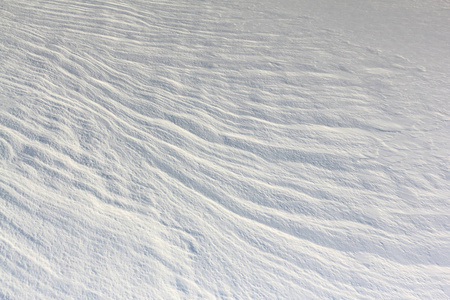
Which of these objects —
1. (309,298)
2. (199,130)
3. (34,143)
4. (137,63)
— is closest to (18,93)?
(34,143)

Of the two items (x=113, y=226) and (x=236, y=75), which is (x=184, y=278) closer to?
(x=113, y=226)

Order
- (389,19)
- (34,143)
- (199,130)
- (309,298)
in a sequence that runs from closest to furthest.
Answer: (309,298) < (34,143) < (199,130) < (389,19)

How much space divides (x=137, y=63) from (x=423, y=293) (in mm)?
2804

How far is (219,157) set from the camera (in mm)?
2877

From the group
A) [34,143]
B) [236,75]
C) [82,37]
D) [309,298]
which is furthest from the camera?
[82,37]

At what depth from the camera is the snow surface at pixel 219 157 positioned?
86.6 inches

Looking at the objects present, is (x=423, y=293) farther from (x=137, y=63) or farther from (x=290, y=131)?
(x=137, y=63)

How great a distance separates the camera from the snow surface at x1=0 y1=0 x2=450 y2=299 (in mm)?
2199

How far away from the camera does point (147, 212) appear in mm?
2457

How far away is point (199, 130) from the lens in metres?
3.07

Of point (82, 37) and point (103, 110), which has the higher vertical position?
point (82, 37)

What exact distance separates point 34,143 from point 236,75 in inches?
68.3

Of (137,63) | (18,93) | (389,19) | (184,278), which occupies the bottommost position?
(184,278)

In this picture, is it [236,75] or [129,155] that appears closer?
[129,155]
